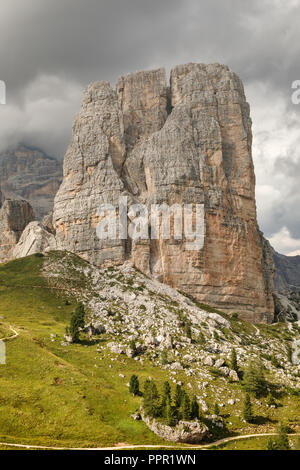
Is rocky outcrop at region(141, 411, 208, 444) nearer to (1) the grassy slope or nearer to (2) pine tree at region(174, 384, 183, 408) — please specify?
(1) the grassy slope

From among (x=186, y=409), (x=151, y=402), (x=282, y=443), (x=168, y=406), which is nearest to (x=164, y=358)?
(x=186, y=409)

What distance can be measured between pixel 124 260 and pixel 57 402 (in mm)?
77278

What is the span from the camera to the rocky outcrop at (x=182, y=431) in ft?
179

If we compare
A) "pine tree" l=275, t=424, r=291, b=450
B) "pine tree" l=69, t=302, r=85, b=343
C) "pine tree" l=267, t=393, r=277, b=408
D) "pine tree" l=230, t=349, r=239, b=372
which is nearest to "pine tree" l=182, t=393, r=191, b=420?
"pine tree" l=275, t=424, r=291, b=450

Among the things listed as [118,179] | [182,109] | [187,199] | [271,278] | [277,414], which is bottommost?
[277,414]

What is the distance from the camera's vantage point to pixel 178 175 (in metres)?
134

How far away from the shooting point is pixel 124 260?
132125 millimetres

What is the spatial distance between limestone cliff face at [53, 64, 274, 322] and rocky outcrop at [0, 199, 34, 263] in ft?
127

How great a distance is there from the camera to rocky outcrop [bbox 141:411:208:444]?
179 feet

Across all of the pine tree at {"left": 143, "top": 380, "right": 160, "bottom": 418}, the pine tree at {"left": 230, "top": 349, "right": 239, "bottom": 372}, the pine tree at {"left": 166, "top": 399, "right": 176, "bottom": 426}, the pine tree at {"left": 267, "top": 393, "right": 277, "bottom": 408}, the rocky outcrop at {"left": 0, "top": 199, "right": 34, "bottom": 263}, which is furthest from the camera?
the rocky outcrop at {"left": 0, "top": 199, "right": 34, "bottom": 263}

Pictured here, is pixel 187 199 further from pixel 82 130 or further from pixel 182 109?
pixel 82 130
